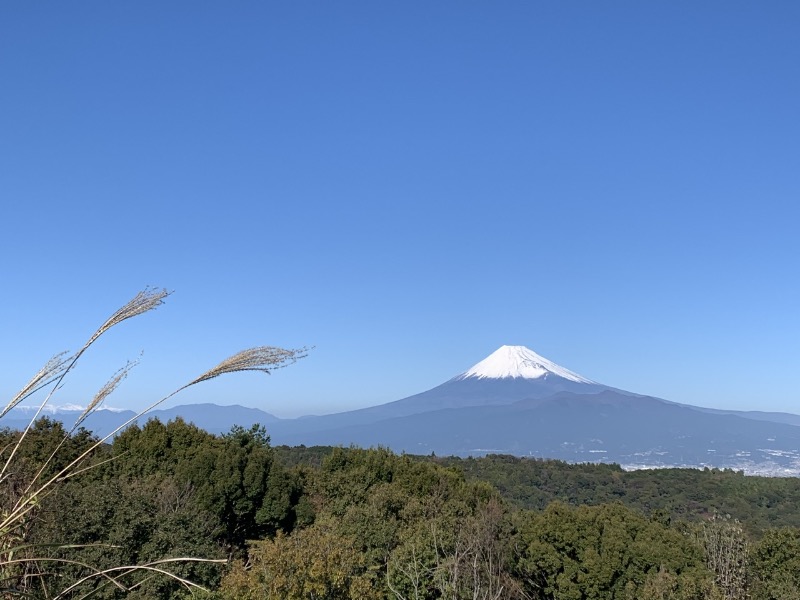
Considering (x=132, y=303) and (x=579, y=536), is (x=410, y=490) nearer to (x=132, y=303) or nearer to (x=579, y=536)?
(x=579, y=536)

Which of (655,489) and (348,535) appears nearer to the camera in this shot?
(348,535)

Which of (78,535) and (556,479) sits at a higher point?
(78,535)

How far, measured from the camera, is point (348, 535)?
18.7 metres

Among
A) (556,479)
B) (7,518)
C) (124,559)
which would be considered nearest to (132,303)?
(7,518)

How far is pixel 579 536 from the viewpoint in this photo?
2080 cm

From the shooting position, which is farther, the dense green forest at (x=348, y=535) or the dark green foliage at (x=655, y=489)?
the dark green foliage at (x=655, y=489)

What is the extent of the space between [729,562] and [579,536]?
5.55 m

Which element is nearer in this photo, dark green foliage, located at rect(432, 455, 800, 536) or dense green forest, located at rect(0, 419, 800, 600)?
dense green forest, located at rect(0, 419, 800, 600)

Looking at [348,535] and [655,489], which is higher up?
[348,535]

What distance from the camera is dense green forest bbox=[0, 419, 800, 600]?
12.9 metres

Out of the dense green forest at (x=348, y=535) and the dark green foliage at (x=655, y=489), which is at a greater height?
the dense green forest at (x=348, y=535)

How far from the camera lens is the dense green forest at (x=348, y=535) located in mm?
12859

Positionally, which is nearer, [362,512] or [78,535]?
[78,535]

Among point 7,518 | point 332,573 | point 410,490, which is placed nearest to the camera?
point 7,518
